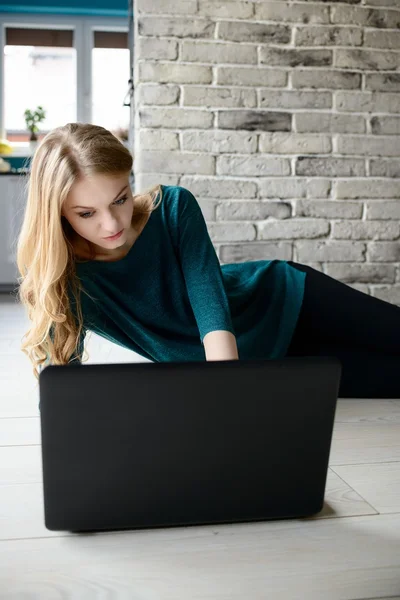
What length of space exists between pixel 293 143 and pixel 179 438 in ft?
6.48

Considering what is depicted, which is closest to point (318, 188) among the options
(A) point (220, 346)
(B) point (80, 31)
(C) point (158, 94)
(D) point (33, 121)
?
(C) point (158, 94)

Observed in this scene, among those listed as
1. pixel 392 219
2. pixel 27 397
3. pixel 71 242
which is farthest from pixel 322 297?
pixel 392 219

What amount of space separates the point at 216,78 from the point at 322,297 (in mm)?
1187

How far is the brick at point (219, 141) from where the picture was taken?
251cm

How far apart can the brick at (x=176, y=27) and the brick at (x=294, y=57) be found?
0.78 ft

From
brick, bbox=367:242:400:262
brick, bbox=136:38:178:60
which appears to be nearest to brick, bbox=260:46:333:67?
brick, bbox=136:38:178:60

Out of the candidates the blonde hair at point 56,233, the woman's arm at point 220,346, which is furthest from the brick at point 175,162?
the woman's arm at point 220,346

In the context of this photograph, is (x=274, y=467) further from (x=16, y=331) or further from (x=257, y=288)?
(x=16, y=331)

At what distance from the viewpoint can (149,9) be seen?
242 cm

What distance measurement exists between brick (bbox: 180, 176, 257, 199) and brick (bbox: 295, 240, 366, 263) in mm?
307

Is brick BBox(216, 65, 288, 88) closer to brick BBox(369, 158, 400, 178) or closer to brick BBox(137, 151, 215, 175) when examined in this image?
brick BBox(137, 151, 215, 175)

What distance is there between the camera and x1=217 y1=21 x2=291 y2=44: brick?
2479 millimetres

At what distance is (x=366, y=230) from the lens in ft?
8.75

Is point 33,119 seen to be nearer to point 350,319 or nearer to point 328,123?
point 328,123
